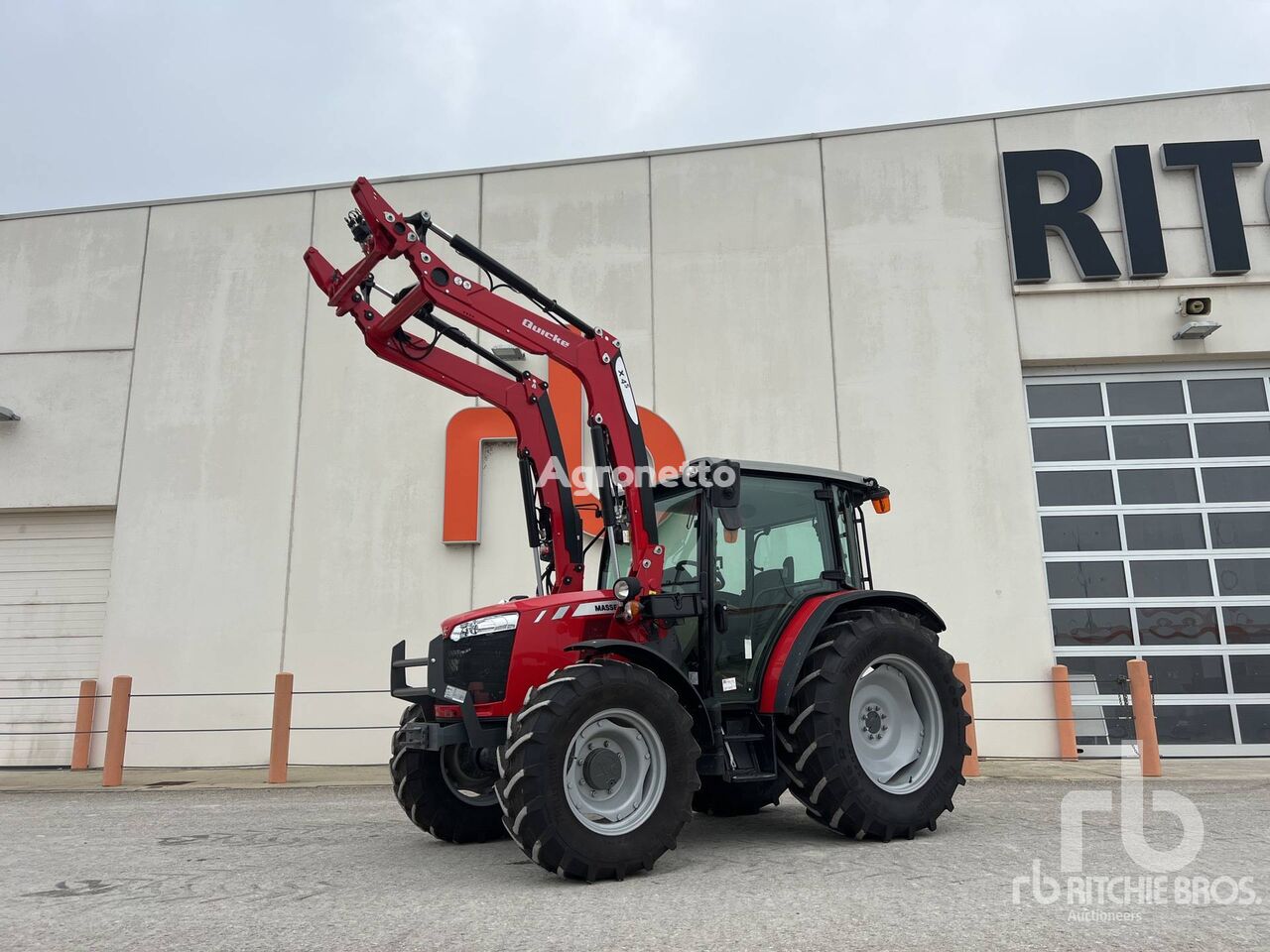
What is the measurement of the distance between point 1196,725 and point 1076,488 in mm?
3222

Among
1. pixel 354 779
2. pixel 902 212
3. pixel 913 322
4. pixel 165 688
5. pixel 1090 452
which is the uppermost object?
pixel 902 212

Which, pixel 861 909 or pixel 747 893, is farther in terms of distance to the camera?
pixel 747 893

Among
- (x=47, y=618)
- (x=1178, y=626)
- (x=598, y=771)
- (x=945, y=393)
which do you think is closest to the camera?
(x=598, y=771)

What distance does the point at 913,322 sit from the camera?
40.3 ft

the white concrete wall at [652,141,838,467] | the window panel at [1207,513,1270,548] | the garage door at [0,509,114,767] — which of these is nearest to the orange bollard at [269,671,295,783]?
the garage door at [0,509,114,767]

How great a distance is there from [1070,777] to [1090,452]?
4.78 m

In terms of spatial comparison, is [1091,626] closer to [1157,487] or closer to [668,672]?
[1157,487]

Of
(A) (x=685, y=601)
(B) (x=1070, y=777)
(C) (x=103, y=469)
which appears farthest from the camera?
(C) (x=103, y=469)

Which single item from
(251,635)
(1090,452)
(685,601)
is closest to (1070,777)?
(1090,452)

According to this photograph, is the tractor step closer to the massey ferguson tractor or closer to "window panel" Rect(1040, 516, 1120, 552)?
the massey ferguson tractor

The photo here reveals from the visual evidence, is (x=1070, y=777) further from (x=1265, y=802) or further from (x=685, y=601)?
(x=685, y=601)

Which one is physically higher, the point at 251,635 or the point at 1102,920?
the point at 251,635

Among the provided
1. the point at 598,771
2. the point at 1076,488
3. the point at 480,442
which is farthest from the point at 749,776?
the point at 1076,488

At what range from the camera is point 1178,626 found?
37.7 feet
